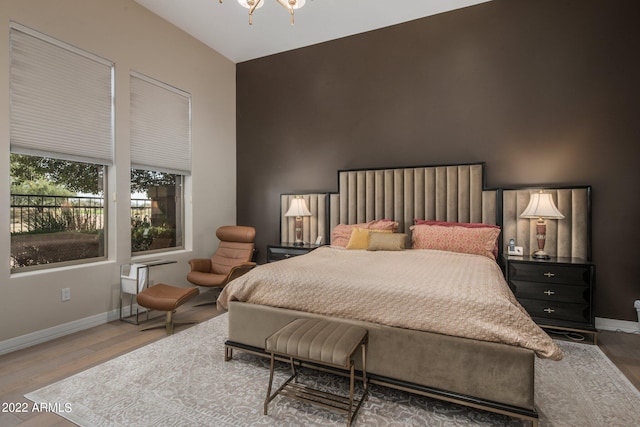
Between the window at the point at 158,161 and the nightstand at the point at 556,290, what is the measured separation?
167 inches

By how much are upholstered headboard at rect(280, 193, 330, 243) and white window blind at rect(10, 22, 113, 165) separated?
2.36 meters

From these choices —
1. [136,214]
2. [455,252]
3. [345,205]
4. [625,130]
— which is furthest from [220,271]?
[625,130]

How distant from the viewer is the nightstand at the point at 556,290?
3004 mm

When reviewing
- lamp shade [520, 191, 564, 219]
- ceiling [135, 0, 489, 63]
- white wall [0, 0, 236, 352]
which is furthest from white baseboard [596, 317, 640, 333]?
white wall [0, 0, 236, 352]

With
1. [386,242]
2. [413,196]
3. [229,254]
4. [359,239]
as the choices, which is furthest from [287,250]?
[413,196]

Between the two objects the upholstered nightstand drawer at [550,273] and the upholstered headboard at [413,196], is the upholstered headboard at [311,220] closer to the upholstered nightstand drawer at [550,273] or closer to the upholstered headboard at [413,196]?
the upholstered headboard at [413,196]

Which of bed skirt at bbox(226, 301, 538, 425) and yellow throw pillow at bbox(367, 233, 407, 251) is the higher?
yellow throw pillow at bbox(367, 233, 407, 251)

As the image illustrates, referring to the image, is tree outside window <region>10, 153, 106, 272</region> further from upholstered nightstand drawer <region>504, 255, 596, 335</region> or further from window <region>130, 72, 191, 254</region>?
upholstered nightstand drawer <region>504, 255, 596, 335</region>

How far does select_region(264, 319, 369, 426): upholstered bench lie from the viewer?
181 cm

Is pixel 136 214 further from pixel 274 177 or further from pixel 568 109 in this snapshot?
pixel 568 109

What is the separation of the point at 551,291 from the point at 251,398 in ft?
9.54

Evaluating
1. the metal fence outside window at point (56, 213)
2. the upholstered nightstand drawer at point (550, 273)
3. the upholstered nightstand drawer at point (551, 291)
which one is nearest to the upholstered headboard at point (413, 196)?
the upholstered nightstand drawer at point (550, 273)

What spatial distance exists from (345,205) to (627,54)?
3.41 m

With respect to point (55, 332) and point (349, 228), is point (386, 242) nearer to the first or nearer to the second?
point (349, 228)
